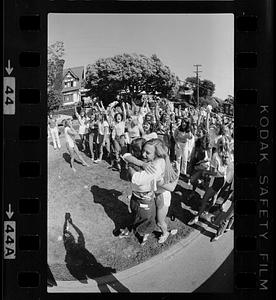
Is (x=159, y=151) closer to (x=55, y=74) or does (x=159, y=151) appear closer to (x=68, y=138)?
(x=68, y=138)

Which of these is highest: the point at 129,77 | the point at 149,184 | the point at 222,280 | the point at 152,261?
the point at 129,77

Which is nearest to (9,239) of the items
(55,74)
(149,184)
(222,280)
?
(149,184)

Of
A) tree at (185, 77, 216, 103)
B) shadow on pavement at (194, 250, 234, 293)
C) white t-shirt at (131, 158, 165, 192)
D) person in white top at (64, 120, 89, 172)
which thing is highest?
tree at (185, 77, 216, 103)

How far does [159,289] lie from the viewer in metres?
3.02

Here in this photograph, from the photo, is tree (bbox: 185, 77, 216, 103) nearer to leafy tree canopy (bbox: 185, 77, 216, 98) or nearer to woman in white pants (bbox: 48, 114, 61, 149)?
leafy tree canopy (bbox: 185, 77, 216, 98)

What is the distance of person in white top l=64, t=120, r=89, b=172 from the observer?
9.88 ft

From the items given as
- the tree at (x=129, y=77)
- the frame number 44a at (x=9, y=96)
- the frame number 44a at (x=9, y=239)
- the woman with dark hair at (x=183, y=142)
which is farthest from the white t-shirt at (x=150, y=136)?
the frame number 44a at (x=9, y=239)

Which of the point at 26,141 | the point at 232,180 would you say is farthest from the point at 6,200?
the point at 232,180

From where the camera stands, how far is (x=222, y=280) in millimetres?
3023

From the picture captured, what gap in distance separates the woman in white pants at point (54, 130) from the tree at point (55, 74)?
7 cm

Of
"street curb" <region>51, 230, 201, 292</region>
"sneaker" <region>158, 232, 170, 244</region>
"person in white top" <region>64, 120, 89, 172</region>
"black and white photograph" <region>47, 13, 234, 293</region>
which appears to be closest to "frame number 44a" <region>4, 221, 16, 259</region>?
"black and white photograph" <region>47, 13, 234, 293</region>

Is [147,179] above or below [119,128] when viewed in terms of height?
below

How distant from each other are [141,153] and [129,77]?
438mm

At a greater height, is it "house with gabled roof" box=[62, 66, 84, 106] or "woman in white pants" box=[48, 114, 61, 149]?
"house with gabled roof" box=[62, 66, 84, 106]
